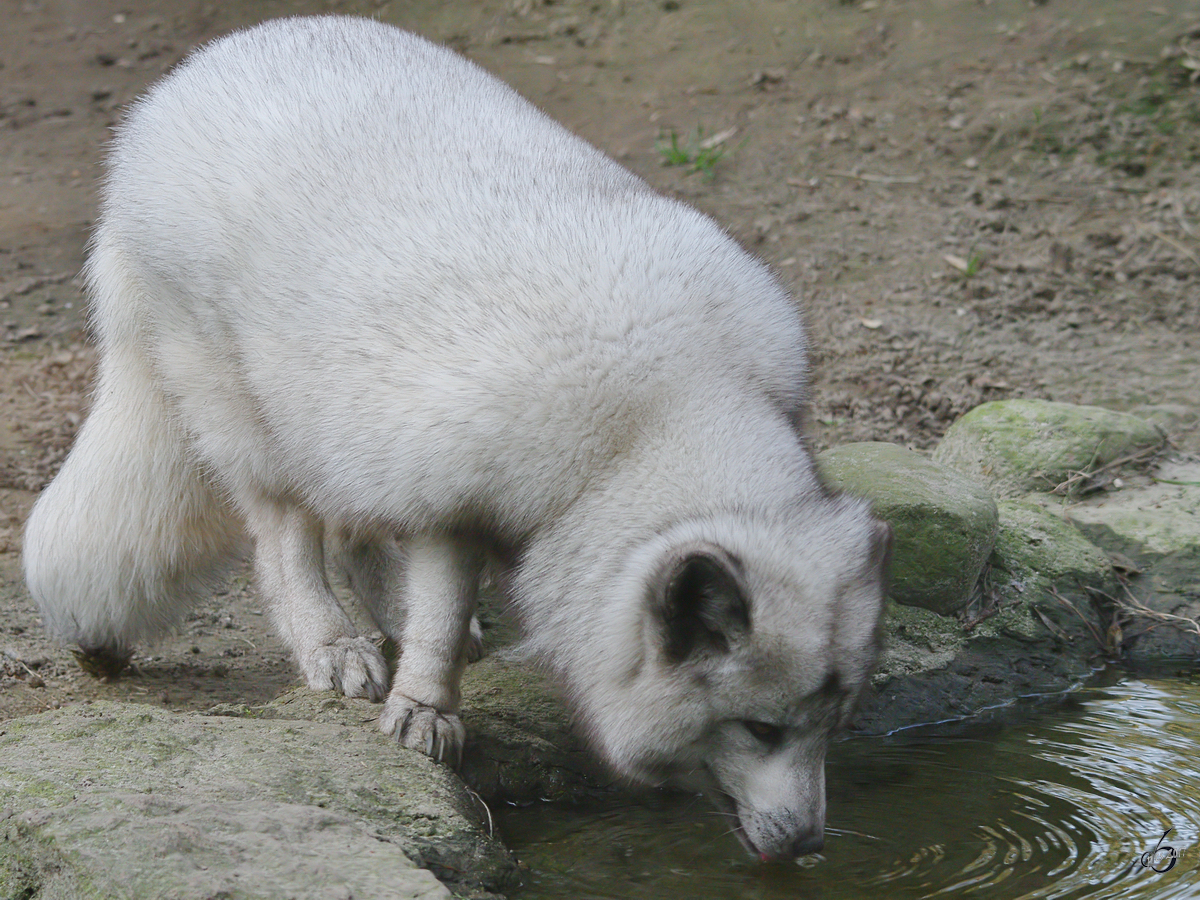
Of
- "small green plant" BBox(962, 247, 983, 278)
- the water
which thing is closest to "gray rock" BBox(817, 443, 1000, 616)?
the water

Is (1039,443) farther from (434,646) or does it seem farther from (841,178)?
(841,178)

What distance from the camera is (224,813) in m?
2.75

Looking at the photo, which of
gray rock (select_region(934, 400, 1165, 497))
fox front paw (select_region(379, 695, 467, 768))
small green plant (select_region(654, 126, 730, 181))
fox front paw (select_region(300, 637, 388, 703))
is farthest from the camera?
small green plant (select_region(654, 126, 730, 181))

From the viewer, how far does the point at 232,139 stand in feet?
12.6

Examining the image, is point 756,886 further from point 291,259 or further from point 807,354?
point 291,259

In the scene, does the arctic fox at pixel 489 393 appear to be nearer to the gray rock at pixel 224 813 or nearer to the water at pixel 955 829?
the water at pixel 955 829

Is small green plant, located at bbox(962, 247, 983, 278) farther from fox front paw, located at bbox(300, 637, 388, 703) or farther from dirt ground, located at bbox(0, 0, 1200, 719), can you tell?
fox front paw, located at bbox(300, 637, 388, 703)

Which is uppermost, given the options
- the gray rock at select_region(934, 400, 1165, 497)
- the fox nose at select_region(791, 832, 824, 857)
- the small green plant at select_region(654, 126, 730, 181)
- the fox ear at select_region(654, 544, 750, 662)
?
the small green plant at select_region(654, 126, 730, 181)

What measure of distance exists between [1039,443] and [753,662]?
2.74 meters

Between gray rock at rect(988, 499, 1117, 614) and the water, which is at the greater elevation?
gray rock at rect(988, 499, 1117, 614)

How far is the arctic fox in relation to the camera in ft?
10.1

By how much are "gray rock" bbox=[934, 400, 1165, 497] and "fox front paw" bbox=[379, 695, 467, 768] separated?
266 centimetres

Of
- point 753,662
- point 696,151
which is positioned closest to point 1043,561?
point 753,662

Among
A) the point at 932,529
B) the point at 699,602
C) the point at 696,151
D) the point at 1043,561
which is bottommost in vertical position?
the point at 1043,561
